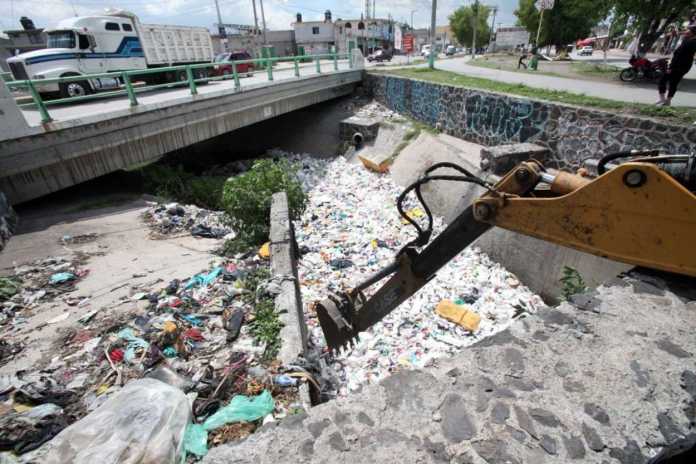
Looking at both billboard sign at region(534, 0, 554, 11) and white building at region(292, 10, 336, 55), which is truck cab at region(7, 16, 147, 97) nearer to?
billboard sign at region(534, 0, 554, 11)

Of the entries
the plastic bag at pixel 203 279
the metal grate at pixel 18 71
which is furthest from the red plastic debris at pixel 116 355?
the metal grate at pixel 18 71

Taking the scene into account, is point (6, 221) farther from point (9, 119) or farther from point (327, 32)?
point (327, 32)

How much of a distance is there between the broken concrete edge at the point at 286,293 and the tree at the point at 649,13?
492 inches

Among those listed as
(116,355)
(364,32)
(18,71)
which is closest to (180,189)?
(18,71)

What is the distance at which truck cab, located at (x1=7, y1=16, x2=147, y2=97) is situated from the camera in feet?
29.8

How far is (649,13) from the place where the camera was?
10.4 meters

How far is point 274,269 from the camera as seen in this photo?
16.2 ft

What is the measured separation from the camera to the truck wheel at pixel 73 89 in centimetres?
925

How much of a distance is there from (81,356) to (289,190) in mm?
4561

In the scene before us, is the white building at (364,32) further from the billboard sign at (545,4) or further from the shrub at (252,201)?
the shrub at (252,201)

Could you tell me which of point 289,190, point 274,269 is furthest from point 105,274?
point 289,190

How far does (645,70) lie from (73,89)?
1633cm

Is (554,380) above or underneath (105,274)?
above

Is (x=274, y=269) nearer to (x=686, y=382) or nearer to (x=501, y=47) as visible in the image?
(x=686, y=382)
